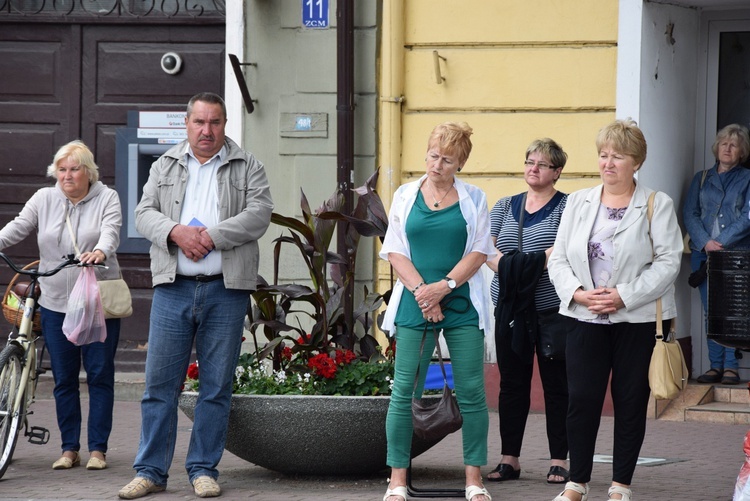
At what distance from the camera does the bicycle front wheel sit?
7.04 meters

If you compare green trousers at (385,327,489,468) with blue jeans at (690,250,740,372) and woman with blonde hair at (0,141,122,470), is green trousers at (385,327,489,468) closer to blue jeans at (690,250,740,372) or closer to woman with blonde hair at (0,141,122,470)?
woman with blonde hair at (0,141,122,470)

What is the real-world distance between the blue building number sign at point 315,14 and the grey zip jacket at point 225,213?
11.8 feet

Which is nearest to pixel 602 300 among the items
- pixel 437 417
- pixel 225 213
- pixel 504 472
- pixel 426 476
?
pixel 437 417

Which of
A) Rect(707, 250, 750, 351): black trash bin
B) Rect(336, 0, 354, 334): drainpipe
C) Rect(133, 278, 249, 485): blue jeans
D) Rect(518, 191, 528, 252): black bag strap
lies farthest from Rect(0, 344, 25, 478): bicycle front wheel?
Rect(707, 250, 750, 351): black trash bin

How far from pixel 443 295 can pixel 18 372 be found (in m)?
2.60

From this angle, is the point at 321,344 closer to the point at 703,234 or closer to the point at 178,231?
the point at 178,231

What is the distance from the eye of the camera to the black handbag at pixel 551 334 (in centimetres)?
679

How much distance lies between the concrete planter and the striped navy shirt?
1.00 m

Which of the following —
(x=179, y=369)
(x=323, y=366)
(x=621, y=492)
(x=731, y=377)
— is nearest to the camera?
(x=621, y=492)

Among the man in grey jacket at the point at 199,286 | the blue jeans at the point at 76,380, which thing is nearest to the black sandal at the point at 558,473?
the man in grey jacket at the point at 199,286

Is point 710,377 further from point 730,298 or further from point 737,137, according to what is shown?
point 730,298

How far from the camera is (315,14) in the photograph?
33.2ft

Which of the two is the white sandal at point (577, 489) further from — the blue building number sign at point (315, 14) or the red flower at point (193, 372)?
the blue building number sign at point (315, 14)

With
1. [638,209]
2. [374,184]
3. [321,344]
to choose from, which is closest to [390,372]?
[321,344]
